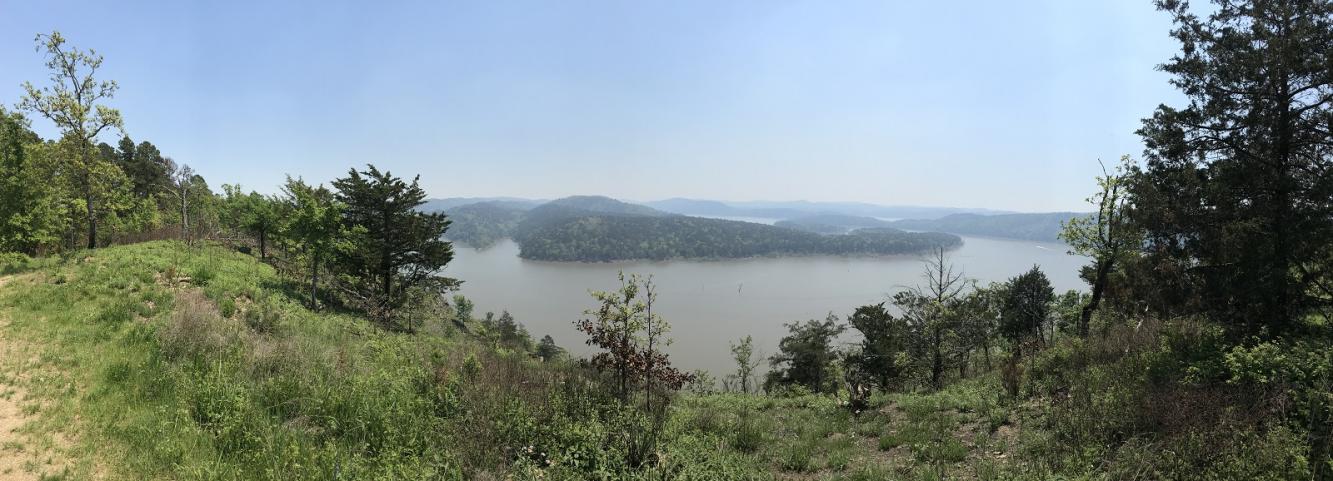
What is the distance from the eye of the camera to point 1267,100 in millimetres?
7711

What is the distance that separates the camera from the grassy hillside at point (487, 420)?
5.05m

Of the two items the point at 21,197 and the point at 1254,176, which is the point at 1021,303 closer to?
the point at 1254,176

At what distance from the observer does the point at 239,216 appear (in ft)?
109

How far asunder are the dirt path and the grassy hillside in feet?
0.09

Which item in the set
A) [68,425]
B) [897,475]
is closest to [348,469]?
[68,425]

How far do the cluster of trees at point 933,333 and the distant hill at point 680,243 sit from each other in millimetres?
132730

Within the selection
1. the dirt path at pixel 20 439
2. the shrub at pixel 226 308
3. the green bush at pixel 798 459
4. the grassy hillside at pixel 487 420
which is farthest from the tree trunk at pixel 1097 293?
the shrub at pixel 226 308

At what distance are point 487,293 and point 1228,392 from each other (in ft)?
350

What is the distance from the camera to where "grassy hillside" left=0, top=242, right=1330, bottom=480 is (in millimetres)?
5055

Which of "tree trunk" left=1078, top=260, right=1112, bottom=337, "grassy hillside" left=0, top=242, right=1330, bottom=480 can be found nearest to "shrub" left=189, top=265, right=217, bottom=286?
"grassy hillside" left=0, top=242, right=1330, bottom=480

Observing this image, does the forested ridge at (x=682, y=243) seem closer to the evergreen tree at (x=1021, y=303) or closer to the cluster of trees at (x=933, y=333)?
the cluster of trees at (x=933, y=333)

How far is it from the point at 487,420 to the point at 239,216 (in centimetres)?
3896

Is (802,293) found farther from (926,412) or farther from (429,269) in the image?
(926,412)

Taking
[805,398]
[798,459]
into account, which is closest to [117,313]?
[798,459]
